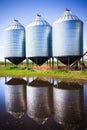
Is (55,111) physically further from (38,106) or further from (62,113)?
(38,106)

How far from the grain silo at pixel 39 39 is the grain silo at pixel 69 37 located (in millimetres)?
5400

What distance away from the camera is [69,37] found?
43562 millimetres

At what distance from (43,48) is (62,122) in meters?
38.9

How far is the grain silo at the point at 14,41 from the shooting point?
5719 centimetres

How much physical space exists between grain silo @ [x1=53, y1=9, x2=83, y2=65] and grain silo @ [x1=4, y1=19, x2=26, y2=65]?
14902 mm

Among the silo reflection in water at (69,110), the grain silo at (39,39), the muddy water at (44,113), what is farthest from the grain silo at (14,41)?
the silo reflection in water at (69,110)

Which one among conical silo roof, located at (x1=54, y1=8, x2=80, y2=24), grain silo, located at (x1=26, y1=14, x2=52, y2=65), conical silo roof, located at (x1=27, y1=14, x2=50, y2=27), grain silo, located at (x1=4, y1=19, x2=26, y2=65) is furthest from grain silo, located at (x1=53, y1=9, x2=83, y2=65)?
grain silo, located at (x1=4, y1=19, x2=26, y2=65)

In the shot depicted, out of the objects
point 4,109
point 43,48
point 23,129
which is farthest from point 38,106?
point 43,48

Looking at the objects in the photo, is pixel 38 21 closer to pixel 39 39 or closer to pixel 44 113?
pixel 39 39

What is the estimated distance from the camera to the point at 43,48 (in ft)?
166

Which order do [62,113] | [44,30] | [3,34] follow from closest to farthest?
[62,113] → [44,30] → [3,34]

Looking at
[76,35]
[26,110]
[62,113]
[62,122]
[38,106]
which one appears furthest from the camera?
[76,35]

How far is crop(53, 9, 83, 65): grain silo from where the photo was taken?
43469 mm

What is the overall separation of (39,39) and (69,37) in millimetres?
8910
